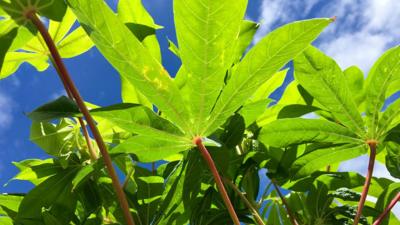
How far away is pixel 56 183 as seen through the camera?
118 centimetres

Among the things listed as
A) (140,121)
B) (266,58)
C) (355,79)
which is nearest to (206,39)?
(266,58)

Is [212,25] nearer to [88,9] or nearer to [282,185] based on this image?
[88,9]

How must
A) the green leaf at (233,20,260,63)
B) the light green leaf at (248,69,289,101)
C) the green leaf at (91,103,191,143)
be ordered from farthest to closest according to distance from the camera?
the light green leaf at (248,69,289,101)
the green leaf at (233,20,260,63)
the green leaf at (91,103,191,143)

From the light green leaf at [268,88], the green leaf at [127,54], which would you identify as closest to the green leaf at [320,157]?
the light green leaf at [268,88]

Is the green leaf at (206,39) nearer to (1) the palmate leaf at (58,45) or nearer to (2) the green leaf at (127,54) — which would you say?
(2) the green leaf at (127,54)

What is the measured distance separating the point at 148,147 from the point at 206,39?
31 cm

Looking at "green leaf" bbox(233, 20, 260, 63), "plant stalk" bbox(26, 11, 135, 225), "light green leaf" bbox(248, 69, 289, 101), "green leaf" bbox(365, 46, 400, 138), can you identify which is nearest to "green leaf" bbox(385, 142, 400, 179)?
"green leaf" bbox(365, 46, 400, 138)

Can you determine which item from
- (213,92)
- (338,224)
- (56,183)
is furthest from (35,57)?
(338,224)

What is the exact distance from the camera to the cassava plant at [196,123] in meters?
0.87

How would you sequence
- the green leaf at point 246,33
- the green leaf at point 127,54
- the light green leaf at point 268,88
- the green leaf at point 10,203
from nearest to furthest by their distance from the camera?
1. the green leaf at point 127,54
2. the green leaf at point 246,33
3. the green leaf at point 10,203
4. the light green leaf at point 268,88

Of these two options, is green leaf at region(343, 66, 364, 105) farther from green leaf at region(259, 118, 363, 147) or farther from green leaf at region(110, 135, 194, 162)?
green leaf at region(110, 135, 194, 162)

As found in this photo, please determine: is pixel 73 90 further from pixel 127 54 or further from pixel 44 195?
pixel 44 195

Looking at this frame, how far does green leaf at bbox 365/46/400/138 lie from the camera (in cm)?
109

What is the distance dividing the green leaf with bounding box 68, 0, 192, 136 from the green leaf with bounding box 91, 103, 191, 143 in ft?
0.12
